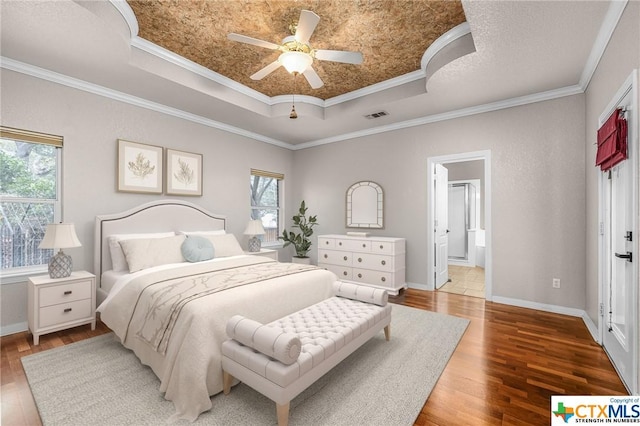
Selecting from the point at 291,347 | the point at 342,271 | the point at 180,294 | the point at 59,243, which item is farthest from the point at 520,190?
the point at 59,243

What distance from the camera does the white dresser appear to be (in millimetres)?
4363

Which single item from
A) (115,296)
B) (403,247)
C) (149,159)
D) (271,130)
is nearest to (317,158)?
(271,130)

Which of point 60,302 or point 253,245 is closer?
point 60,302

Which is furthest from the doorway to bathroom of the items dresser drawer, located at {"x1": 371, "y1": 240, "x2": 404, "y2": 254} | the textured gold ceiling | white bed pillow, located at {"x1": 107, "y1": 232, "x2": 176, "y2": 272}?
white bed pillow, located at {"x1": 107, "y1": 232, "x2": 176, "y2": 272}

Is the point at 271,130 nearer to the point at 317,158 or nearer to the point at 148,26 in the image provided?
the point at 317,158

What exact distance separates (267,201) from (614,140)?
4954 millimetres

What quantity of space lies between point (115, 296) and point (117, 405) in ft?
3.55

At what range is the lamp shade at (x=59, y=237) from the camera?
2793 mm

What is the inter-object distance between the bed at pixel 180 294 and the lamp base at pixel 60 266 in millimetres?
353

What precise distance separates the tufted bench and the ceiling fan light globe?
2.18 m

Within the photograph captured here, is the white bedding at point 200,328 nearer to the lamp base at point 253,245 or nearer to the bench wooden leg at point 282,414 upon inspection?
the bench wooden leg at point 282,414

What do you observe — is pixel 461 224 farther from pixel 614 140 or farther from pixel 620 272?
pixel 614 140

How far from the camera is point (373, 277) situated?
4.52 meters

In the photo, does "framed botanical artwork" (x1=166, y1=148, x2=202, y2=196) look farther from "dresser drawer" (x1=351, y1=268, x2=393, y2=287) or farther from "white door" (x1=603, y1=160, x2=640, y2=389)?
"white door" (x1=603, y1=160, x2=640, y2=389)
